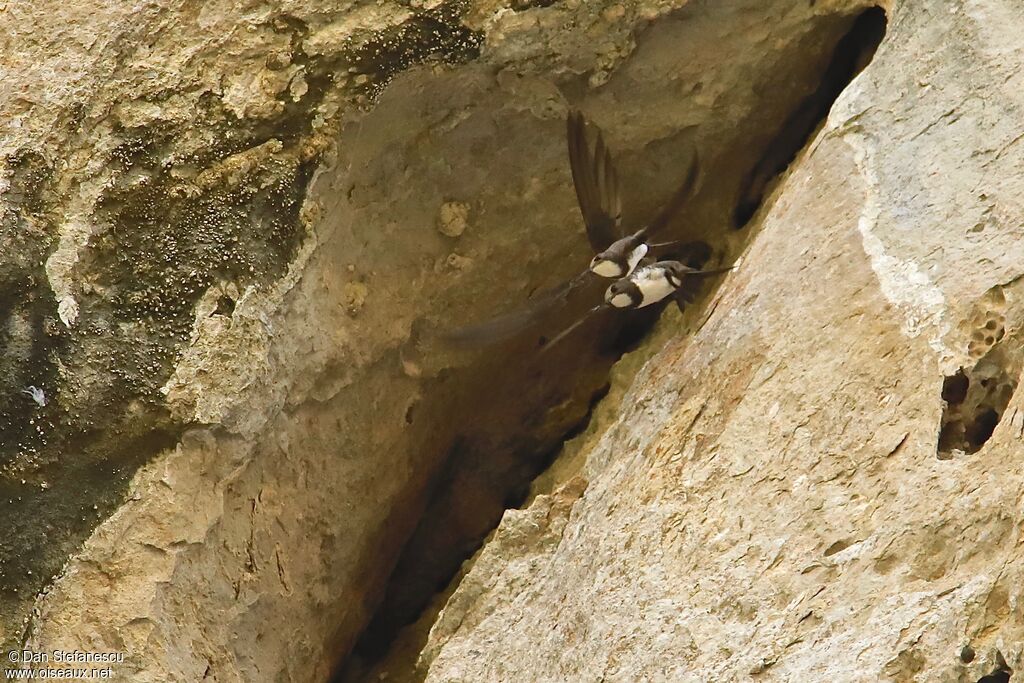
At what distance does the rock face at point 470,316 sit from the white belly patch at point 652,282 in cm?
10

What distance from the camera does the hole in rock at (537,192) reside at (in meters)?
2.40

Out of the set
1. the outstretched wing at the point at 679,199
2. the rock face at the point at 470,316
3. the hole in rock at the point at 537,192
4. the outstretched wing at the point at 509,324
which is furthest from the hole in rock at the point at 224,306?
the outstretched wing at the point at 679,199

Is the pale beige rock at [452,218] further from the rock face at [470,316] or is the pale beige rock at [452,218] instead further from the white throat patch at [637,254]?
the white throat patch at [637,254]

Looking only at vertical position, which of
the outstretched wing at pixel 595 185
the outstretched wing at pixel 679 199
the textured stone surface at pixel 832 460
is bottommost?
the textured stone surface at pixel 832 460

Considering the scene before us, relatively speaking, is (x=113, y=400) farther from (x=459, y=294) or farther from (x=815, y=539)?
(x=815, y=539)

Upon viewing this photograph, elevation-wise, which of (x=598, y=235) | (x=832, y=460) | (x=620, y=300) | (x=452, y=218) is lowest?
(x=832, y=460)

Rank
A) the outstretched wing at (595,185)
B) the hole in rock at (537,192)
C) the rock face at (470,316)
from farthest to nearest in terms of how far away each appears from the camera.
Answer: the hole in rock at (537,192), the outstretched wing at (595,185), the rock face at (470,316)

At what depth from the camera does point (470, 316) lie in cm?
261

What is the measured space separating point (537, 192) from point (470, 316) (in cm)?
29

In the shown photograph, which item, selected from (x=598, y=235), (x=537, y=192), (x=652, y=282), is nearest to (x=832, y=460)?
(x=652, y=282)

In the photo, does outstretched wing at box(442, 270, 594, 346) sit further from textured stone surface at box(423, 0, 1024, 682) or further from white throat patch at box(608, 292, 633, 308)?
textured stone surface at box(423, 0, 1024, 682)

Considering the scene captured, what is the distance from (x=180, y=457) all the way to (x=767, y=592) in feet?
3.45

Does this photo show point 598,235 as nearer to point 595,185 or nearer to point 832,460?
point 595,185

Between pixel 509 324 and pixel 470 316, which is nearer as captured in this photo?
pixel 509 324
